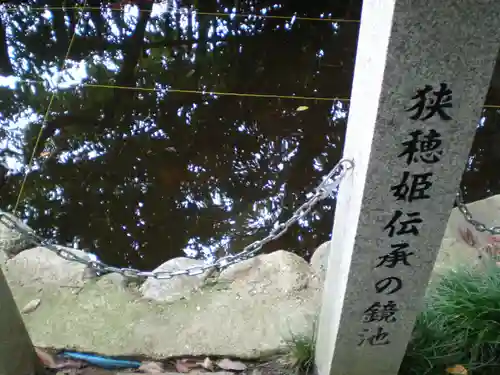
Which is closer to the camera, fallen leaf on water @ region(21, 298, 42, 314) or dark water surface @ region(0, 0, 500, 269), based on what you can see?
fallen leaf on water @ region(21, 298, 42, 314)

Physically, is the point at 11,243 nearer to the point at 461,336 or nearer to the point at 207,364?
the point at 207,364

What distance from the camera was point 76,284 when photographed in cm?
302

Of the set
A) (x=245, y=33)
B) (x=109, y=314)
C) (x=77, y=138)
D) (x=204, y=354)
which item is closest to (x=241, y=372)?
(x=204, y=354)

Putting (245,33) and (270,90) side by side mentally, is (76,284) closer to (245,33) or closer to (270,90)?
(270,90)

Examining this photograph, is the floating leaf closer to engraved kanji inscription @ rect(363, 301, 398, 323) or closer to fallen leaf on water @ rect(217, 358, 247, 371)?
fallen leaf on water @ rect(217, 358, 247, 371)

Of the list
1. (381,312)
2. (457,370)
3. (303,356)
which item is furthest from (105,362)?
(457,370)

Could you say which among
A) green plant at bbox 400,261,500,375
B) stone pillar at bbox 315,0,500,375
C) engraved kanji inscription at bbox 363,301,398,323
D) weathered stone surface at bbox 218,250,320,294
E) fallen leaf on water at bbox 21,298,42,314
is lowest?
fallen leaf on water at bbox 21,298,42,314

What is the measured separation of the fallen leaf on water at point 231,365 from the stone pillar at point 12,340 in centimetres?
89

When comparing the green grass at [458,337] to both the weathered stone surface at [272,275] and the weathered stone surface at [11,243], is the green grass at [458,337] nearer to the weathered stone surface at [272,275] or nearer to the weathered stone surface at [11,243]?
the weathered stone surface at [272,275]

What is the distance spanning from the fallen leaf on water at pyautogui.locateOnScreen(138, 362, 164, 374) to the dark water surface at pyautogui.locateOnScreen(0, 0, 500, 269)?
82cm

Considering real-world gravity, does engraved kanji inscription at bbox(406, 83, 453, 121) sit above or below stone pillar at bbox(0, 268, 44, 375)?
above

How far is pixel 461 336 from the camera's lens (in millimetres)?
2422

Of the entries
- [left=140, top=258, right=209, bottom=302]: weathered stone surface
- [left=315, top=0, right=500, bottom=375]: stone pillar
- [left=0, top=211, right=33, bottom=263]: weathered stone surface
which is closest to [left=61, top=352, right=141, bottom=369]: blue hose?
[left=140, top=258, right=209, bottom=302]: weathered stone surface

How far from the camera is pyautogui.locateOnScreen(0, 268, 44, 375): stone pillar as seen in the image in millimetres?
2117
